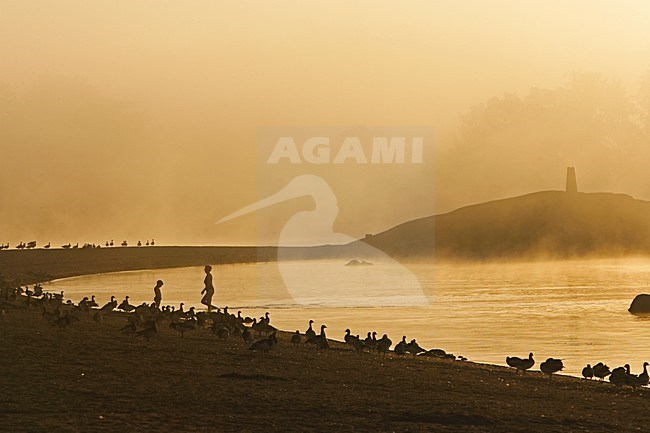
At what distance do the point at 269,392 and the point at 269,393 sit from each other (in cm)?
16

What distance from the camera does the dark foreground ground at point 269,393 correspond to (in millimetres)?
20891

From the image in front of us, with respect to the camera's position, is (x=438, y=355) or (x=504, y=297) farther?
(x=504, y=297)

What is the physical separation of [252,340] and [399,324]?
25.1 meters

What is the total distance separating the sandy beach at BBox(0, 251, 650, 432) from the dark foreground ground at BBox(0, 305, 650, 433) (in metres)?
0.03

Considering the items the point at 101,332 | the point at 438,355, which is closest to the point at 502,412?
the point at 438,355

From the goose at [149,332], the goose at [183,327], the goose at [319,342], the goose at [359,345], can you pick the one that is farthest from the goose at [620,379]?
the goose at [183,327]

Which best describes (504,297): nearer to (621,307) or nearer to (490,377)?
(621,307)

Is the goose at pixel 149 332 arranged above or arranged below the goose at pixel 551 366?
above

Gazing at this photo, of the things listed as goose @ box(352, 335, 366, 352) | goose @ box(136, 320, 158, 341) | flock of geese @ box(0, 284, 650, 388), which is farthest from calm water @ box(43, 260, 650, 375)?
goose @ box(136, 320, 158, 341)

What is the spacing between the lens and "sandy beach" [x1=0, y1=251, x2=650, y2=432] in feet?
68.7

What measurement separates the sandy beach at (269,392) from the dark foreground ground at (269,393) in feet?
0.10

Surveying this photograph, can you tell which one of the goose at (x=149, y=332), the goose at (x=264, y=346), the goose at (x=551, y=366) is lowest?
the goose at (x=551, y=366)

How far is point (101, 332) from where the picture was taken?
3812 centimetres

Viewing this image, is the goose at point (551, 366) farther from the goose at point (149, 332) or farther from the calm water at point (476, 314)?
the goose at point (149, 332)
